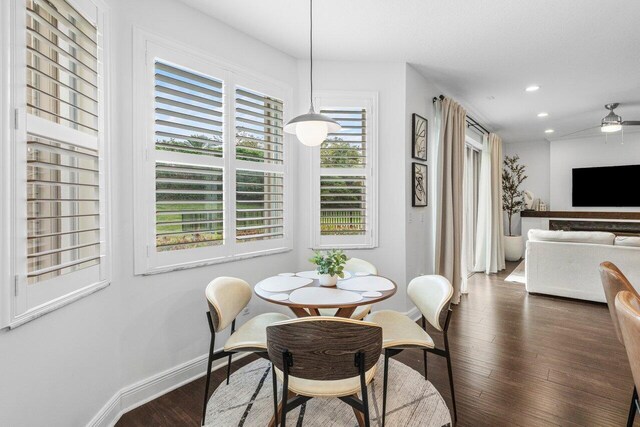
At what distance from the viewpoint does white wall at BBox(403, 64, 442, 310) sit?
136 inches

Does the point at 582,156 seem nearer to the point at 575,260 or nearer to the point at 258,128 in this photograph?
the point at 575,260

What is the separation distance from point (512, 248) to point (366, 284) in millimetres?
6223

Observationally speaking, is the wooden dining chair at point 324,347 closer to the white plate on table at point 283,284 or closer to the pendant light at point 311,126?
the white plate on table at point 283,284

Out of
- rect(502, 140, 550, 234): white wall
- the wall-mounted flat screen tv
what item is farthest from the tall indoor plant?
the wall-mounted flat screen tv

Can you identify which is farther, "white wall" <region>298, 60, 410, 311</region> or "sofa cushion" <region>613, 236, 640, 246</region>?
"sofa cushion" <region>613, 236, 640, 246</region>

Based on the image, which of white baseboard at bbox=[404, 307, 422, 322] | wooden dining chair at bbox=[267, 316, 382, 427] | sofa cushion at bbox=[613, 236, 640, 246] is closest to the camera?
wooden dining chair at bbox=[267, 316, 382, 427]

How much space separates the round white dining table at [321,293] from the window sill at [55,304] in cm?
89

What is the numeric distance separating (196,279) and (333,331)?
1518 mm

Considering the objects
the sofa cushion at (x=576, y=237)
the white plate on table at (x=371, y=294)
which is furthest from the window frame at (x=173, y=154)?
the sofa cushion at (x=576, y=237)

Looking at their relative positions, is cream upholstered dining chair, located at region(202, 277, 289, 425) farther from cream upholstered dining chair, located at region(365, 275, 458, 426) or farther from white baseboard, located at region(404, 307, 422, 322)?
white baseboard, located at region(404, 307, 422, 322)

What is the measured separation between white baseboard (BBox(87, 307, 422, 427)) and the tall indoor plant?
22.0ft

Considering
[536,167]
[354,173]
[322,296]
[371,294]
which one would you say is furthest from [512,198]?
[322,296]

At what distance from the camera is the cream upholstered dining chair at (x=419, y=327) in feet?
6.30

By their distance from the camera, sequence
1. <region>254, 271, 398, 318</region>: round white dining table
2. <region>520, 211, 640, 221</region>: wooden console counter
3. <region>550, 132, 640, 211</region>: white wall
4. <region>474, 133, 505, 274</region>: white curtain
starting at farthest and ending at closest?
<region>550, 132, 640, 211</region>: white wall < <region>520, 211, 640, 221</region>: wooden console counter < <region>474, 133, 505, 274</region>: white curtain < <region>254, 271, 398, 318</region>: round white dining table
